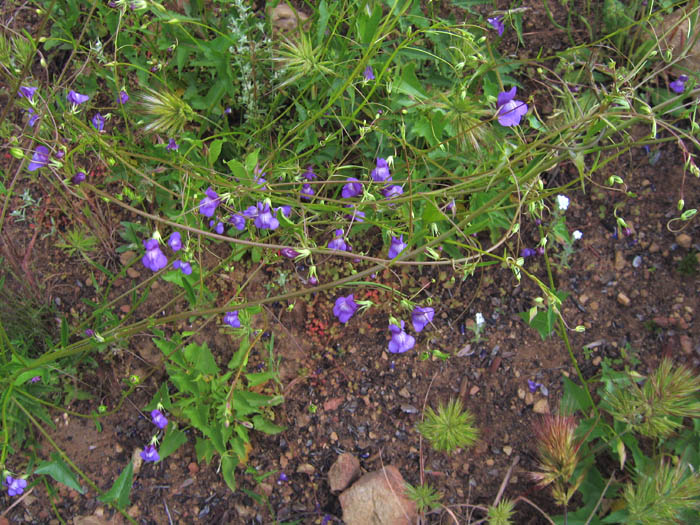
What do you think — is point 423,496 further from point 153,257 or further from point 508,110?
point 508,110

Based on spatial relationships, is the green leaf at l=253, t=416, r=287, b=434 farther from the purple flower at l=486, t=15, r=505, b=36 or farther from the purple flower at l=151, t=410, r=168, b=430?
the purple flower at l=486, t=15, r=505, b=36

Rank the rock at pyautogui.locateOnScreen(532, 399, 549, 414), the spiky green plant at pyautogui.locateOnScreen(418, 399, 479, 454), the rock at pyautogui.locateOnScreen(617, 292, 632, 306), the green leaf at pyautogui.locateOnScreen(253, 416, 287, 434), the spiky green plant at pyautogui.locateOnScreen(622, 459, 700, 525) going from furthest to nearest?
1. the rock at pyautogui.locateOnScreen(617, 292, 632, 306)
2. the rock at pyautogui.locateOnScreen(532, 399, 549, 414)
3. the green leaf at pyautogui.locateOnScreen(253, 416, 287, 434)
4. the spiky green plant at pyautogui.locateOnScreen(418, 399, 479, 454)
5. the spiky green plant at pyautogui.locateOnScreen(622, 459, 700, 525)

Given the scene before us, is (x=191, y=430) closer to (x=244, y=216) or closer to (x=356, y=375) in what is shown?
(x=356, y=375)

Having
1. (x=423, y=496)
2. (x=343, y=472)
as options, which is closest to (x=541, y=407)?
(x=423, y=496)

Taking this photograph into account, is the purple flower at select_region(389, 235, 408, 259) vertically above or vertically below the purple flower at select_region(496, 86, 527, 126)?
below

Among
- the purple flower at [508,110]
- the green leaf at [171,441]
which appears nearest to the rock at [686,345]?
the purple flower at [508,110]

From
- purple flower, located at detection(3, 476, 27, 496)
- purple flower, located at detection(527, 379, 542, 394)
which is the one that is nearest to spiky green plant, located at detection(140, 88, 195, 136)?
purple flower, located at detection(3, 476, 27, 496)

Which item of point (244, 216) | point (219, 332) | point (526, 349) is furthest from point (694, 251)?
point (219, 332)
